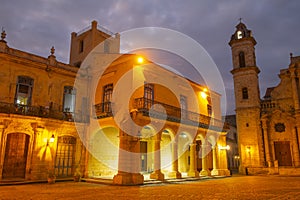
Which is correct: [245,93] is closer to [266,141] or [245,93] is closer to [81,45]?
[266,141]

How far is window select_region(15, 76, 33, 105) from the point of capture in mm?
15055

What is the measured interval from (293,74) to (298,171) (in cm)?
930

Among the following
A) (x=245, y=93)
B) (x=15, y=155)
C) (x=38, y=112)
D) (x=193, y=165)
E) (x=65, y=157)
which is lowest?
(x=193, y=165)

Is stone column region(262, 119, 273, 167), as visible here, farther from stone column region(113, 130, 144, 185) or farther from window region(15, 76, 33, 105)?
window region(15, 76, 33, 105)

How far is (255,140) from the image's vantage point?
80.8ft

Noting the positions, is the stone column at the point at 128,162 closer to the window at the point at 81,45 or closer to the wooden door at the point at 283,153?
the window at the point at 81,45

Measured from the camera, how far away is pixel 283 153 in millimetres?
23781

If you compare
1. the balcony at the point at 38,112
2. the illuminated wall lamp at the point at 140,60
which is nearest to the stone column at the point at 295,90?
the illuminated wall lamp at the point at 140,60

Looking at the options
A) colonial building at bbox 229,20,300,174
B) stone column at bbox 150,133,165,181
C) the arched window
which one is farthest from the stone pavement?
the arched window

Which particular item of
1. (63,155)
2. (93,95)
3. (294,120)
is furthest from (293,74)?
(63,155)

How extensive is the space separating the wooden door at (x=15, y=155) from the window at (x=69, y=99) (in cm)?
308

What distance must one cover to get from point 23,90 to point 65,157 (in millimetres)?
5032

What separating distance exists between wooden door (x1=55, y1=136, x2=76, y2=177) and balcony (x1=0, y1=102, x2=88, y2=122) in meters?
1.37

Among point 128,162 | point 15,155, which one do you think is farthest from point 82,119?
point 128,162
